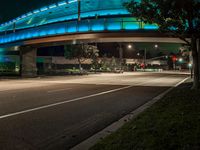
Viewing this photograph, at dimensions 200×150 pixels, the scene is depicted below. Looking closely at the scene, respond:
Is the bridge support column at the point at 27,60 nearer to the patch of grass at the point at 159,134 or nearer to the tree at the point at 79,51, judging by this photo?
the tree at the point at 79,51

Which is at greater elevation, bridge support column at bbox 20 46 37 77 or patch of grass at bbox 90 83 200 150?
bridge support column at bbox 20 46 37 77

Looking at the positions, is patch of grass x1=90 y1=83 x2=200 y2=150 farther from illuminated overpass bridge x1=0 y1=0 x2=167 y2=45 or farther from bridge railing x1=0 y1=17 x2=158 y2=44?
bridge railing x1=0 y1=17 x2=158 y2=44

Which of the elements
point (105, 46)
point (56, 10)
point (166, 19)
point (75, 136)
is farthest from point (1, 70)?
point (105, 46)

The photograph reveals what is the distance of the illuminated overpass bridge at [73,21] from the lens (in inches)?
1315

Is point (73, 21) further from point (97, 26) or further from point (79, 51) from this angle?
point (79, 51)

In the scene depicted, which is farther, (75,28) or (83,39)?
(83,39)

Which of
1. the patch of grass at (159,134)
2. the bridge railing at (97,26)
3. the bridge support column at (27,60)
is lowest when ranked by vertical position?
the patch of grass at (159,134)

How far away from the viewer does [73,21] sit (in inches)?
1449

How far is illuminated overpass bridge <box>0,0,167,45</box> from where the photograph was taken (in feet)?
110

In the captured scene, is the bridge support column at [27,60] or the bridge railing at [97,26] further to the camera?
the bridge support column at [27,60]

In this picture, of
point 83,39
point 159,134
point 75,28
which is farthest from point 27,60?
point 159,134

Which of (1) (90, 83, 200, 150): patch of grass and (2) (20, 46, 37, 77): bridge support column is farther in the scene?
(2) (20, 46, 37, 77): bridge support column

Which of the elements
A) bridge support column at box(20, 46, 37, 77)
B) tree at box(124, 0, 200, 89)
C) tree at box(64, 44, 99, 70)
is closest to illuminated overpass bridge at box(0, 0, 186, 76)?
bridge support column at box(20, 46, 37, 77)

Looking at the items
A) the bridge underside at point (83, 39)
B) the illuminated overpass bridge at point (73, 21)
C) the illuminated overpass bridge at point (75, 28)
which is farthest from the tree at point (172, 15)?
the illuminated overpass bridge at point (73, 21)
